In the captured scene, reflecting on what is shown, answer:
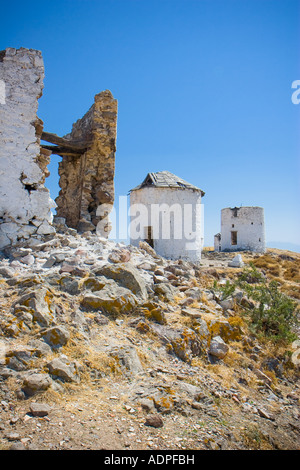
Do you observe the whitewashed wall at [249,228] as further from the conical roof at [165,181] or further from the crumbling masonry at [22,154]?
the crumbling masonry at [22,154]

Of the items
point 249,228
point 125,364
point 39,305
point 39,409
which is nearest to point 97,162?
point 39,305

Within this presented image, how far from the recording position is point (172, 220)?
14805 millimetres

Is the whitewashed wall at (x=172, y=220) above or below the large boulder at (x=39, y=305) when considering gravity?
above

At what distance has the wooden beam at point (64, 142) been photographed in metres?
9.19

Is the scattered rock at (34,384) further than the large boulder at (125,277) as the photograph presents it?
No

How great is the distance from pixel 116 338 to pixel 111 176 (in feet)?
20.7

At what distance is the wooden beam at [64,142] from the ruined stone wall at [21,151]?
6.79 feet

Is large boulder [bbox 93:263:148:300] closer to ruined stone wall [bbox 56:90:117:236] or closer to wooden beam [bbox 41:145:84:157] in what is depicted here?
ruined stone wall [bbox 56:90:117:236]

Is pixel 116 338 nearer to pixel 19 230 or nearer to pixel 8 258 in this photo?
pixel 8 258

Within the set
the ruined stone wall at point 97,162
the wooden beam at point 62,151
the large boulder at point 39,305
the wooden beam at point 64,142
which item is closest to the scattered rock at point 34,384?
the large boulder at point 39,305

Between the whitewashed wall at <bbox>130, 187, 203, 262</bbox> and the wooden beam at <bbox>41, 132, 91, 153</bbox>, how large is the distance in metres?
5.48

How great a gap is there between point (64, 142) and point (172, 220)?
669cm

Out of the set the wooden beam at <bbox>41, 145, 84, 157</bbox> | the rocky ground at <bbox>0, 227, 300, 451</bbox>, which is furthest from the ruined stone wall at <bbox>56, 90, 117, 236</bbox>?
the rocky ground at <bbox>0, 227, 300, 451</bbox>

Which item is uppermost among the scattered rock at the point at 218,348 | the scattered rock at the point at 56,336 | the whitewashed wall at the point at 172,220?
the whitewashed wall at the point at 172,220
